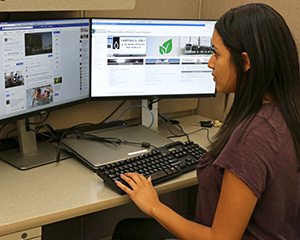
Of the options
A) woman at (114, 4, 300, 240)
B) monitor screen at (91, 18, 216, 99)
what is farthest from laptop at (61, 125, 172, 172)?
woman at (114, 4, 300, 240)

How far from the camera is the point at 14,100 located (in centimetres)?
112

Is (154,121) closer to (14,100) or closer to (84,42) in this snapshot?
(84,42)

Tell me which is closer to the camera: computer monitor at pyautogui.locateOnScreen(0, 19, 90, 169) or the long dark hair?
the long dark hair

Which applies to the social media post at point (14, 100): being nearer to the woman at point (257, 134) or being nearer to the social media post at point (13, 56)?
the social media post at point (13, 56)

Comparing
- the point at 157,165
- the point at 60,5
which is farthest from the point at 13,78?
the point at 157,165

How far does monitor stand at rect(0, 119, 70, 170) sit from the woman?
1.67ft

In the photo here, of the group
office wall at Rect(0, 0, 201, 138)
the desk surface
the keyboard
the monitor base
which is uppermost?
office wall at Rect(0, 0, 201, 138)

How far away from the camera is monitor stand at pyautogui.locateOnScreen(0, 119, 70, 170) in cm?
119

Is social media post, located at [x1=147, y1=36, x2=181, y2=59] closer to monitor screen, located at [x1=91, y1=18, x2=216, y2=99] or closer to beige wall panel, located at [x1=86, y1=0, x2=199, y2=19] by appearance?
monitor screen, located at [x1=91, y1=18, x2=216, y2=99]

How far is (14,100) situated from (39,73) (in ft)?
0.38

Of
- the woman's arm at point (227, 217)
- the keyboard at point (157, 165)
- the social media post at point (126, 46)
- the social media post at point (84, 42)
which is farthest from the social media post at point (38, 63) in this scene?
the woman's arm at point (227, 217)

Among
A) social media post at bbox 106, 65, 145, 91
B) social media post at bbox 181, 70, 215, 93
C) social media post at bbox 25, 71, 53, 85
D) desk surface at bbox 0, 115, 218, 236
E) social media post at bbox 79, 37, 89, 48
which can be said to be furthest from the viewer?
social media post at bbox 181, 70, 215, 93

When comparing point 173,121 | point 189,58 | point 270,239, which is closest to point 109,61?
point 189,58

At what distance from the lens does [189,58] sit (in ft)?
4.86
